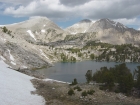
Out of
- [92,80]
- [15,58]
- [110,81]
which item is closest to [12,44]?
[15,58]

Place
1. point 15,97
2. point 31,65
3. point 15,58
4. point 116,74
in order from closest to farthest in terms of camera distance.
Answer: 1. point 15,97
2. point 116,74
3. point 15,58
4. point 31,65

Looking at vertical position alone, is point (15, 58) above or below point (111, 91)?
above

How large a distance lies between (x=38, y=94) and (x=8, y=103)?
11.5 meters

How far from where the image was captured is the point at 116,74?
65188 millimetres

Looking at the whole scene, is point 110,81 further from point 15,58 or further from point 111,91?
point 15,58

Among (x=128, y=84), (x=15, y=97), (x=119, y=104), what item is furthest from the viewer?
(x=128, y=84)

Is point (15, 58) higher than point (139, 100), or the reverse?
point (15, 58)

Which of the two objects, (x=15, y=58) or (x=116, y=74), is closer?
(x=116, y=74)

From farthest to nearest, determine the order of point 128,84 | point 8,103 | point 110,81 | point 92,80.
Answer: point 92,80, point 110,81, point 128,84, point 8,103

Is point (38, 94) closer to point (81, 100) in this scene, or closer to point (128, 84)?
point (81, 100)

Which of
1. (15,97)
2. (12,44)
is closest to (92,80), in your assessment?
(15,97)

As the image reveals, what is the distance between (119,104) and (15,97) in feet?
68.6

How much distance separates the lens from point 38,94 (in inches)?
1754

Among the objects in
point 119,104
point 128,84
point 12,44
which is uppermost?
point 12,44
